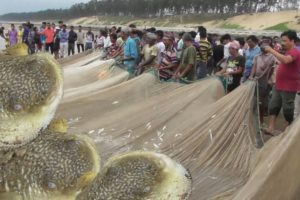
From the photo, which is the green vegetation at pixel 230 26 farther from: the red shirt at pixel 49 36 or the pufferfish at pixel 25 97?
the pufferfish at pixel 25 97

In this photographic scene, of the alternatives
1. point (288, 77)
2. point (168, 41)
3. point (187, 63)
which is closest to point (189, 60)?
point (187, 63)

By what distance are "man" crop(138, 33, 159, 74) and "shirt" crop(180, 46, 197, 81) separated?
0.65 meters

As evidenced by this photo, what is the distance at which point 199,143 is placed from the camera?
502cm

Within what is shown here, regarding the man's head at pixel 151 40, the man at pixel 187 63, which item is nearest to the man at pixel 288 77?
the man at pixel 187 63

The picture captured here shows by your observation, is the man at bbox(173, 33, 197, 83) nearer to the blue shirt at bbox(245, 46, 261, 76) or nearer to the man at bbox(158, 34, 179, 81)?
the man at bbox(158, 34, 179, 81)

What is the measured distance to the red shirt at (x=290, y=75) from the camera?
19.4ft

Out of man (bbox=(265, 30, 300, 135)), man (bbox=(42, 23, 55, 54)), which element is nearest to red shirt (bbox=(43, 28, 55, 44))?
man (bbox=(42, 23, 55, 54))

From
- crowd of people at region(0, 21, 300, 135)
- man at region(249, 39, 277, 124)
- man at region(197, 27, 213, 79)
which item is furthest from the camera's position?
man at region(197, 27, 213, 79)

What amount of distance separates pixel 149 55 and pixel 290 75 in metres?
2.95

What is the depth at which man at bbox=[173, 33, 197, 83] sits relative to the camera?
→ 24.3 ft

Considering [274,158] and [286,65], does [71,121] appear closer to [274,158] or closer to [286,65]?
[286,65]

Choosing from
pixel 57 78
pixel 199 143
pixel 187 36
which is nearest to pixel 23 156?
pixel 57 78

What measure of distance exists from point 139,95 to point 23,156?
4827 millimetres

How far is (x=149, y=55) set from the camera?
8344 mm
